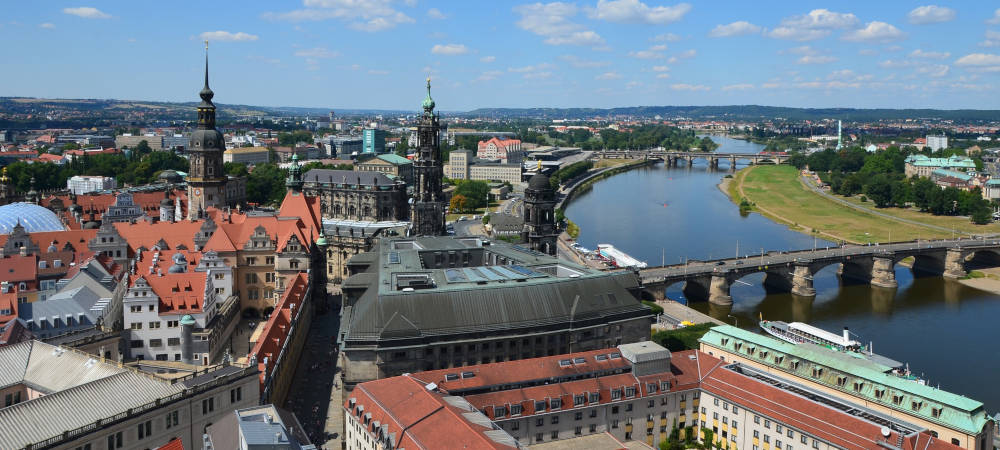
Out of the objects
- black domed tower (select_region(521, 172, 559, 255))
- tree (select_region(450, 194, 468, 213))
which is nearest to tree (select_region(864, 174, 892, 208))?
tree (select_region(450, 194, 468, 213))

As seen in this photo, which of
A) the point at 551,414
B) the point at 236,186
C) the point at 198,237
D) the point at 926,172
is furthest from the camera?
the point at 926,172

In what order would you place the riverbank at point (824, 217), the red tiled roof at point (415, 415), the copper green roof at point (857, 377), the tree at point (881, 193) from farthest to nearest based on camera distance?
the tree at point (881, 193) → the riverbank at point (824, 217) → the copper green roof at point (857, 377) → the red tiled roof at point (415, 415)

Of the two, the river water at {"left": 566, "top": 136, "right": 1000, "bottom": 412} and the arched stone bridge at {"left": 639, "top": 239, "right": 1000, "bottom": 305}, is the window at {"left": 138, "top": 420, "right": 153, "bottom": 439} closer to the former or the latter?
the river water at {"left": 566, "top": 136, "right": 1000, "bottom": 412}

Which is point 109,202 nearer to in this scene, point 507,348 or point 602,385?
point 507,348

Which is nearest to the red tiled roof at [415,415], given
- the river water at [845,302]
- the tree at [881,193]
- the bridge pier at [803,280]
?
the river water at [845,302]

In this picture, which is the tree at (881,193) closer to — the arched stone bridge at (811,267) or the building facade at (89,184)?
the arched stone bridge at (811,267)

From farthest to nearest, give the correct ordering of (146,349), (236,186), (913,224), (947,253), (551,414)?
(913,224) < (236,186) < (947,253) < (146,349) < (551,414)

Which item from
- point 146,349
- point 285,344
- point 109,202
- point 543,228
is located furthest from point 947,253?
point 109,202
